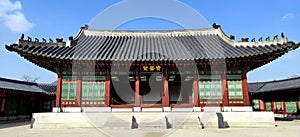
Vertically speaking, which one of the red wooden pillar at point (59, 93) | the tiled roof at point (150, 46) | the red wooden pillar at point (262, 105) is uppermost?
the tiled roof at point (150, 46)

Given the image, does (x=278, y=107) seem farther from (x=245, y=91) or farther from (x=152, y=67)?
(x=152, y=67)

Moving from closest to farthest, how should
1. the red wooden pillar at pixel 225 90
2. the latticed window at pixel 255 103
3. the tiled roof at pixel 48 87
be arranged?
1. the red wooden pillar at pixel 225 90
2. the latticed window at pixel 255 103
3. the tiled roof at pixel 48 87

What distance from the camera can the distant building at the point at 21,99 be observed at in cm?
2180

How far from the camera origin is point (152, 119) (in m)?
14.2

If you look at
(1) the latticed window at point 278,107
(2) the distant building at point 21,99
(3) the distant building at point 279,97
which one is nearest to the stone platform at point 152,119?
(2) the distant building at point 21,99

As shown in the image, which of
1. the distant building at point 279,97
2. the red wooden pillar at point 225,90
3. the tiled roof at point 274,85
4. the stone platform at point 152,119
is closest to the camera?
the stone platform at point 152,119

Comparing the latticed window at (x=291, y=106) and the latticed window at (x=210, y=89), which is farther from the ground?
the latticed window at (x=210, y=89)

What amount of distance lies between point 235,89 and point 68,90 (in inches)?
510

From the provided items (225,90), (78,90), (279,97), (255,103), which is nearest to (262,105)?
(255,103)

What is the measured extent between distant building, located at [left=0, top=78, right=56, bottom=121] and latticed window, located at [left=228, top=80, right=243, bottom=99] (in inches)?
842

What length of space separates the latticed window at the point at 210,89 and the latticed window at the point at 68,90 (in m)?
9.83

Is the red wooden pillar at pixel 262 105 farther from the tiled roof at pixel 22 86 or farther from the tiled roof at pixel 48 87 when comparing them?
the tiled roof at pixel 48 87

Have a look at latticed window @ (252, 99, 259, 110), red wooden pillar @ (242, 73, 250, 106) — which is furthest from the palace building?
latticed window @ (252, 99, 259, 110)

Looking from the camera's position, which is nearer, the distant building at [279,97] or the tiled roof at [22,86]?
the distant building at [279,97]
